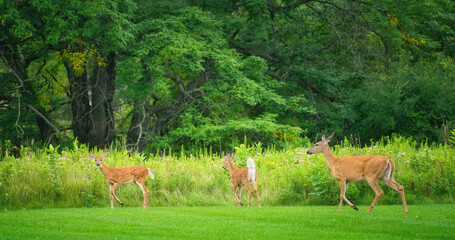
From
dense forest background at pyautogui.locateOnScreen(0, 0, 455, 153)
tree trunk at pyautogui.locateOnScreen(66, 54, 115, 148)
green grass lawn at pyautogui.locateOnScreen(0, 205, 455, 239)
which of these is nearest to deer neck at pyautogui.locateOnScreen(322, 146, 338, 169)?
green grass lawn at pyautogui.locateOnScreen(0, 205, 455, 239)

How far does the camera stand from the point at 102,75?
2412cm

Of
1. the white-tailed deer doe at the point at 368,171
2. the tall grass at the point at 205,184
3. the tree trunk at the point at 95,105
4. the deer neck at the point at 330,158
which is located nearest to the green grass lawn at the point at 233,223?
the white-tailed deer doe at the point at 368,171

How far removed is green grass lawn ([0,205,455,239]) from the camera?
9172mm

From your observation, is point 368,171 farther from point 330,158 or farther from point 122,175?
point 122,175

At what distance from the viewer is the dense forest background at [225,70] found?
21.5m

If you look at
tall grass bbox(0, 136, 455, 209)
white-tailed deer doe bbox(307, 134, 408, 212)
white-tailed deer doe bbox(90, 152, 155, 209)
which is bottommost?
tall grass bbox(0, 136, 455, 209)

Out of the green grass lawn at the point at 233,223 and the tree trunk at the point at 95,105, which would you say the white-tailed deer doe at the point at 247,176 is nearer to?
the green grass lawn at the point at 233,223

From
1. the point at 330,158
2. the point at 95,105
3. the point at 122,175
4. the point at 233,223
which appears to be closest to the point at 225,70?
the point at 95,105

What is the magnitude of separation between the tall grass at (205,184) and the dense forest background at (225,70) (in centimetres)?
600

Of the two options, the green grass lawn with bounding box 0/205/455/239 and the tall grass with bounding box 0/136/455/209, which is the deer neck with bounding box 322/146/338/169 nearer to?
the green grass lawn with bounding box 0/205/455/239

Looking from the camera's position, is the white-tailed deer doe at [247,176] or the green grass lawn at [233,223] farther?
the white-tailed deer doe at [247,176]

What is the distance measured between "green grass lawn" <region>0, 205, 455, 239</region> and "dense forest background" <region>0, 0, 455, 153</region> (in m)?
9.35

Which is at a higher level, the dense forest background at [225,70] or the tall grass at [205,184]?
the dense forest background at [225,70]

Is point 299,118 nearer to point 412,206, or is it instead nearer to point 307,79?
point 307,79
